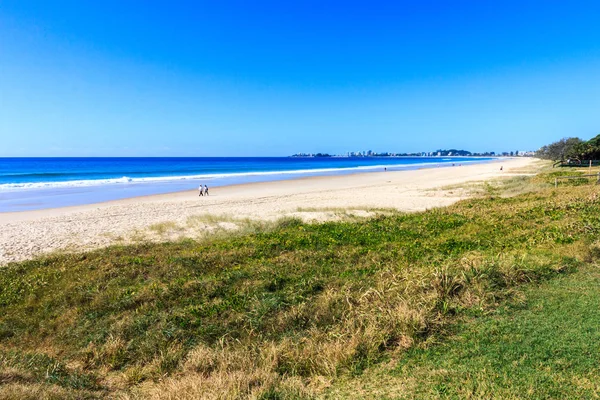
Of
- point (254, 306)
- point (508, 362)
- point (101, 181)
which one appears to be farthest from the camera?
point (101, 181)

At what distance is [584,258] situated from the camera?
716cm

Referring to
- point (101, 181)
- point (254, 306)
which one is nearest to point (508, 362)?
point (254, 306)

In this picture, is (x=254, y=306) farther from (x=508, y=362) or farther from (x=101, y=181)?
(x=101, y=181)

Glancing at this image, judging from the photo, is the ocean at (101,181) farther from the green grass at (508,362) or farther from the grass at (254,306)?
the green grass at (508,362)

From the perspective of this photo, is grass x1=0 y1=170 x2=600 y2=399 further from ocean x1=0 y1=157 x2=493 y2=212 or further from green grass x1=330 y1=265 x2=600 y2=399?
ocean x1=0 y1=157 x2=493 y2=212

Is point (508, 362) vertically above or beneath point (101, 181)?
beneath

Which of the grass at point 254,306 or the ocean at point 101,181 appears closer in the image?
the grass at point 254,306

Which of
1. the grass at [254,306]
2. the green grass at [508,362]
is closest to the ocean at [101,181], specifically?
the grass at [254,306]

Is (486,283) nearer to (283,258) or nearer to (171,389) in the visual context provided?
(283,258)

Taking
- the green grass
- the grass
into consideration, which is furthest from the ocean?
the green grass

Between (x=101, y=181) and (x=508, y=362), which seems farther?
(x=101, y=181)

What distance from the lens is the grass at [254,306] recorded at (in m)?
4.32

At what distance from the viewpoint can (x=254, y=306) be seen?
6039mm

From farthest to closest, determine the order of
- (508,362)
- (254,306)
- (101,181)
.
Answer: (101,181) < (254,306) < (508,362)
